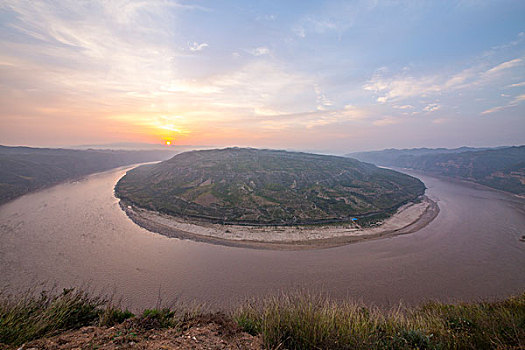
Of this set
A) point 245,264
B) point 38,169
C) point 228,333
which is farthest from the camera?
point 38,169

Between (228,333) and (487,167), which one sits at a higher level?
(228,333)

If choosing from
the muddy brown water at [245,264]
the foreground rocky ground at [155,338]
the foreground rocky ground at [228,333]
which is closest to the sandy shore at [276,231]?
the muddy brown water at [245,264]

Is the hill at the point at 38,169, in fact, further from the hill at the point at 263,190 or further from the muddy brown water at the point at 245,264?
the muddy brown water at the point at 245,264

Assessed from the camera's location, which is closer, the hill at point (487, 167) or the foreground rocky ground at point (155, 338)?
the foreground rocky ground at point (155, 338)

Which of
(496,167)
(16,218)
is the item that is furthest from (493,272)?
(496,167)

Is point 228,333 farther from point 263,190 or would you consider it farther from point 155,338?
point 263,190

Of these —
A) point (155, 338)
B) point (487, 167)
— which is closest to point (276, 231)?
point (155, 338)
